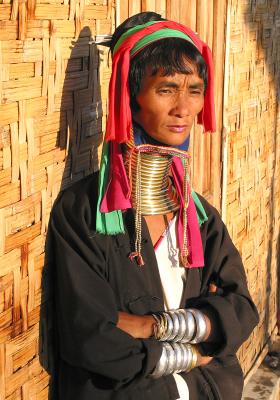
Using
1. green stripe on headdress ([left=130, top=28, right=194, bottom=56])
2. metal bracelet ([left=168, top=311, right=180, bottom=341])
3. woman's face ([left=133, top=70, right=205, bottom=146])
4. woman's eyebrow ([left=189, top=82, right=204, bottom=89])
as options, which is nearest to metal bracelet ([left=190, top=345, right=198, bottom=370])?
metal bracelet ([left=168, top=311, right=180, bottom=341])

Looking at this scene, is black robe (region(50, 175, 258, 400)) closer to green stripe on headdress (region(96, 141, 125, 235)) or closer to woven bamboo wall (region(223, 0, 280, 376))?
green stripe on headdress (region(96, 141, 125, 235))

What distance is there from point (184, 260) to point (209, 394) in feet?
1.72

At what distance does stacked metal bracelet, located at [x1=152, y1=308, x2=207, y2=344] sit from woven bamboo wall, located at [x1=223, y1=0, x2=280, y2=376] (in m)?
1.93

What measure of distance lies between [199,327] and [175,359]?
0.48 ft

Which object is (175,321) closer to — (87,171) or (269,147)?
(87,171)

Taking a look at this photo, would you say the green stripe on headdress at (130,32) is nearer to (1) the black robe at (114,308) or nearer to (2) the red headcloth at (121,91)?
(2) the red headcloth at (121,91)

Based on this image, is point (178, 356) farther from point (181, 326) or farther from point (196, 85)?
point (196, 85)

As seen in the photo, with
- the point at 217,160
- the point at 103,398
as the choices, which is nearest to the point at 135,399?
the point at 103,398

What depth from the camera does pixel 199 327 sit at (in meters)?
3.10

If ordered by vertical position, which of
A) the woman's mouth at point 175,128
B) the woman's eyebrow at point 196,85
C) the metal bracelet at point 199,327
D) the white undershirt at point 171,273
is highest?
the woman's eyebrow at point 196,85

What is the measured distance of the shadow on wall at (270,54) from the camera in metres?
5.26

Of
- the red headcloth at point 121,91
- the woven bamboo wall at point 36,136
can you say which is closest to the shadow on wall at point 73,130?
the woven bamboo wall at point 36,136

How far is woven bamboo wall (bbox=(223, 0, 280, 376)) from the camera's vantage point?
4.96 meters

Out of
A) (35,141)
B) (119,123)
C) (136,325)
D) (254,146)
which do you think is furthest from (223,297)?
(254,146)
